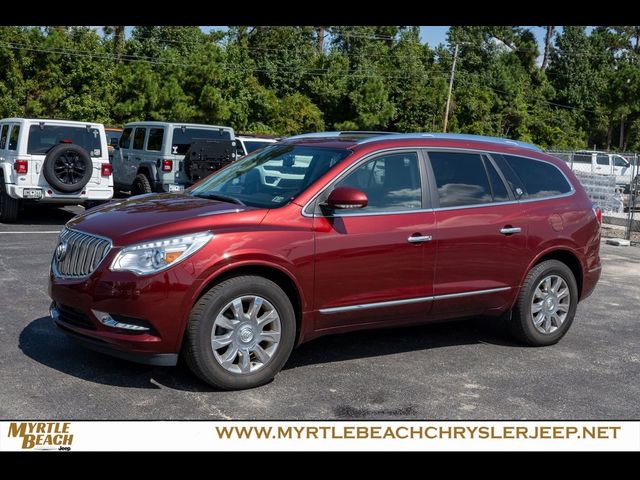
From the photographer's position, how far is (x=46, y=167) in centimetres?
1336

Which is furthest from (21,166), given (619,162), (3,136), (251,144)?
(619,162)

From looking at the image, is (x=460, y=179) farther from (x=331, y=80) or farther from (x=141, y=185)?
(x=331, y=80)

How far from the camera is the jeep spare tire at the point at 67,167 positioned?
526 inches

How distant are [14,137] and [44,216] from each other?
85.9 inches

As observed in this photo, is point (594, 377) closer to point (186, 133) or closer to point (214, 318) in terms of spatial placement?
point (214, 318)

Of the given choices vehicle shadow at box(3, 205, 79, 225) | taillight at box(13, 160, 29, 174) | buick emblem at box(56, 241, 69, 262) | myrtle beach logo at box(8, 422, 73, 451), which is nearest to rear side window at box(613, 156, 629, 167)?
vehicle shadow at box(3, 205, 79, 225)

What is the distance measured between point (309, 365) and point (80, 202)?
9.27 m

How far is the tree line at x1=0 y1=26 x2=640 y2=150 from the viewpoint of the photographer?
32.8 m

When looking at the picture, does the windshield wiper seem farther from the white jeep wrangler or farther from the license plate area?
the license plate area

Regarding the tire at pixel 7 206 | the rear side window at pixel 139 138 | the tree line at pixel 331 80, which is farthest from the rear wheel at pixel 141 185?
the tree line at pixel 331 80

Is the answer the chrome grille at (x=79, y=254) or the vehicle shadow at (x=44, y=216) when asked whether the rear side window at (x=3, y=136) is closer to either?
the vehicle shadow at (x=44, y=216)

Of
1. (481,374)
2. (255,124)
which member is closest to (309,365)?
(481,374)

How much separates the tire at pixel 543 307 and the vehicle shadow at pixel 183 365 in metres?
0.32
